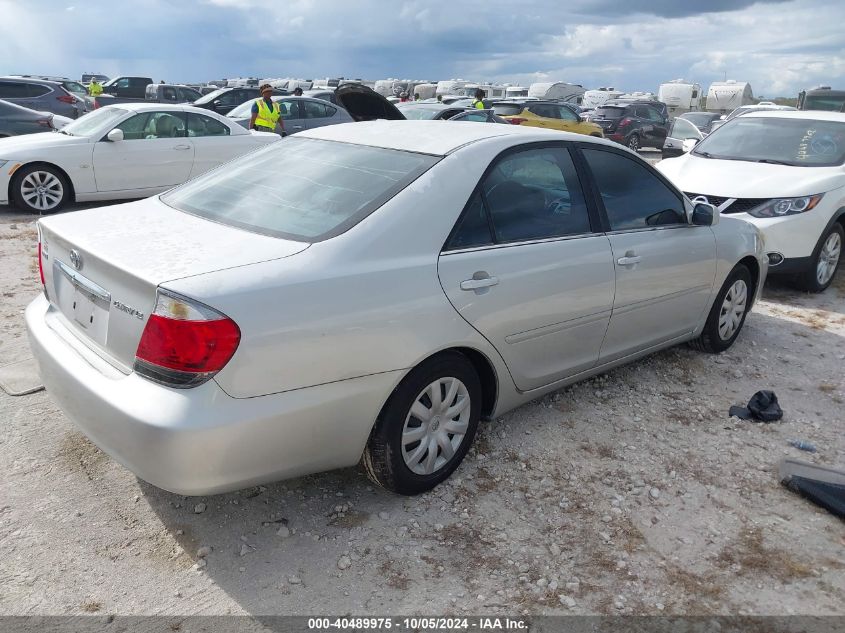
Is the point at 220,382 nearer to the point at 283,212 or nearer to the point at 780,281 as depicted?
the point at 283,212

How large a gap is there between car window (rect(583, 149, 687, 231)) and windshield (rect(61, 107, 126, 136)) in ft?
25.2

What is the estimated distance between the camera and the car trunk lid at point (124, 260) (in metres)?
2.67

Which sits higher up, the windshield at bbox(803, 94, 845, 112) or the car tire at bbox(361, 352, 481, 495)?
the windshield at bbox(803, 94, 845, 112)

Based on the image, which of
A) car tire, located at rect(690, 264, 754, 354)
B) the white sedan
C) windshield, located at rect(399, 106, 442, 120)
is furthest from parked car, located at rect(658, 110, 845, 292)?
windshield, located at rect(399, 106, 442, 120)

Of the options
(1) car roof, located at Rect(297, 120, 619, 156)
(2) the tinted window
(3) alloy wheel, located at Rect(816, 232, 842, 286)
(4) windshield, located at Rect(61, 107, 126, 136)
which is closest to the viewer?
(1) car roof, located at Rect(297, 120, 619, 156)

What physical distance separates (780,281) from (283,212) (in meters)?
6.26

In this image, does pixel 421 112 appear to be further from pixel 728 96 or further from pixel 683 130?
pixel 728 96

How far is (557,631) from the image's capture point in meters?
2.58

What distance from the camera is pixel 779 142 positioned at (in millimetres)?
7758

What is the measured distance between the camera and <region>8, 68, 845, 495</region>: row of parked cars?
101 inches

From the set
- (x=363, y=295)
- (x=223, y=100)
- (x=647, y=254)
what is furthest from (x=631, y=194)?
(x=223, y=100)

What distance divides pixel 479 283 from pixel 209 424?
1.34 m

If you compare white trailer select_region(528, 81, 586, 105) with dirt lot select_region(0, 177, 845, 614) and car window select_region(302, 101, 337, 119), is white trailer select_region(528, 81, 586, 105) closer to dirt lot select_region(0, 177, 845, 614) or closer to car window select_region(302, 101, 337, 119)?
car window select_region(302, 101, 337, 119)

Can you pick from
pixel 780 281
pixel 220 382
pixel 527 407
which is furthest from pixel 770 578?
pixel 780 281
